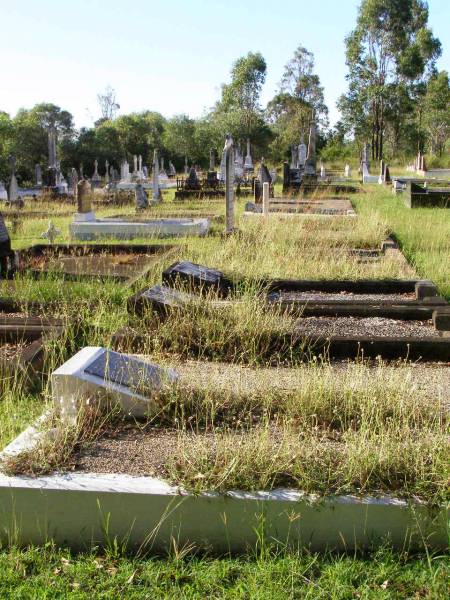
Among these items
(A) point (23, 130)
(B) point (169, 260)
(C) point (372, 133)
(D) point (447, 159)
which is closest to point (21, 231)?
(B) point (169, 260)

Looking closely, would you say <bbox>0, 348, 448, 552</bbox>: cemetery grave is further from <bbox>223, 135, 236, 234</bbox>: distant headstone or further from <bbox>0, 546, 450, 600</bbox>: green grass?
<bbox>223, 135, 236, 234</bbox>: distant headstone

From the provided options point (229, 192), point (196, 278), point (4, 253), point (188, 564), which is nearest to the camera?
point (188, 564)

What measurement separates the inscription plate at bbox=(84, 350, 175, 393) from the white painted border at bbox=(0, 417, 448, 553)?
1.07 metres

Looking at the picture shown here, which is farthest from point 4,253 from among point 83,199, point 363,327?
point 83,199

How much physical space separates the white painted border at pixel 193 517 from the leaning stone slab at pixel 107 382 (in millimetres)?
705

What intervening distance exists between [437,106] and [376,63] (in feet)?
23.2

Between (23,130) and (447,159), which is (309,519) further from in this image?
(447,159)

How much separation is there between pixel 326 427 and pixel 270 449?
0.74m

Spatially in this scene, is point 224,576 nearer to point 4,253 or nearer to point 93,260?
point 4,253

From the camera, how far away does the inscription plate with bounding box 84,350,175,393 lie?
4484mm

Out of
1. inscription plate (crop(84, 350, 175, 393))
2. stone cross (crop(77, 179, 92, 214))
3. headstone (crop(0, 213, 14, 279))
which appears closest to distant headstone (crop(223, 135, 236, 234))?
stone cross (crop(77, 179, 92, 214))

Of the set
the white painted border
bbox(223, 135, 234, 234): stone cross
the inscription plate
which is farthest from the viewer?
bbox(223, 135, 234, 234): stone cross

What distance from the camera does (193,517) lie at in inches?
132

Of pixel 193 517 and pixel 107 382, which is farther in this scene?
pixel 107 382
